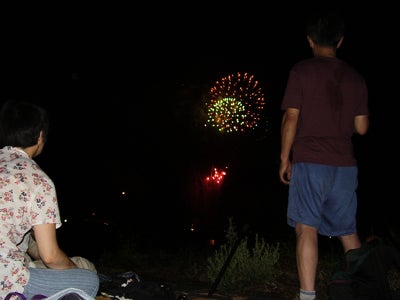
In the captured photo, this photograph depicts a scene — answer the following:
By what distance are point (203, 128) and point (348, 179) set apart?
2858cm

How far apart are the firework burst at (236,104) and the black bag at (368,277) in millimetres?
21132

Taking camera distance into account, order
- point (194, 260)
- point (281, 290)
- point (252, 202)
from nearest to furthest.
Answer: point (281, 290) < point (194, 260) < point (252, 202)

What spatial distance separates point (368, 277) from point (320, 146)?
3.38ft

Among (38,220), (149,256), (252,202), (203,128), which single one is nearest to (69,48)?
(203,128)

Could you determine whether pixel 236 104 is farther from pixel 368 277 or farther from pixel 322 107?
pixel 368 277

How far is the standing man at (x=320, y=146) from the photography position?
12.8 feet

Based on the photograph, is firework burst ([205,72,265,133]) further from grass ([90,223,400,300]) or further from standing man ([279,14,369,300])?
standing man ([279,14,369,300])

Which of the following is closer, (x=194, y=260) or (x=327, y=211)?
(x=327, y=211)

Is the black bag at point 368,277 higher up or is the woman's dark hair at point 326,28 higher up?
the woman's dark hair at point 326,28

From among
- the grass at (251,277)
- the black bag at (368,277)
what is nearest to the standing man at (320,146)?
the black bag at (368,277)

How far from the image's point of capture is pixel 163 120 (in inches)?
1198

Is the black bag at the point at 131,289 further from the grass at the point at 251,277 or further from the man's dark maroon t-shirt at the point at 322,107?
the man's dark maroon t-shirt at the point at 322,107

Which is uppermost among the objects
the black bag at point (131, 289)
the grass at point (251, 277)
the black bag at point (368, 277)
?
the black bag at point (368, 277)

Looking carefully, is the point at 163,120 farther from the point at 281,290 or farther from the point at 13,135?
the point at 13,135
